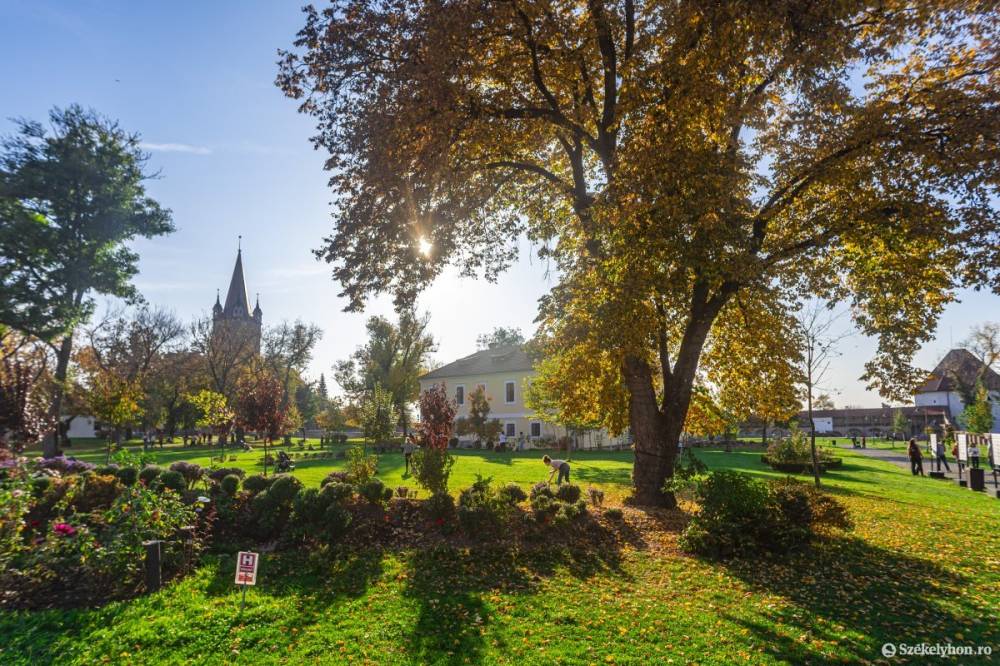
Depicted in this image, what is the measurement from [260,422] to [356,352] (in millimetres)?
37738

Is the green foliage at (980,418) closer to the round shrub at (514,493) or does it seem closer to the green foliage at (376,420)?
the green foliage at (376,420)

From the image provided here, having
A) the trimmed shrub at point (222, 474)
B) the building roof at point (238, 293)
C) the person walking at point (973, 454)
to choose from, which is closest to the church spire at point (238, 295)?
the building roof at point (238, 293)

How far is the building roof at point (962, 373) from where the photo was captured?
158 ft

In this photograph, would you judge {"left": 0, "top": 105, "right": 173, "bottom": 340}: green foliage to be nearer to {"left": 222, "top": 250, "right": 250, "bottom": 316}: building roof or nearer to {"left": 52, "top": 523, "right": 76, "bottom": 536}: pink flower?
{"left": 52, "top": 523, "right": 76, "bottom": 536}: pink flower

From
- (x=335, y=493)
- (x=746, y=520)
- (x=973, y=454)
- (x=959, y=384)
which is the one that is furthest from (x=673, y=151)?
(x=959, y=384)

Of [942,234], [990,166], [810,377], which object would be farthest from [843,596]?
[810,377]

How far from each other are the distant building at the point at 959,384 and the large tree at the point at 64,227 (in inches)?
2264

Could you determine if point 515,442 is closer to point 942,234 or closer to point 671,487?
point 671,487

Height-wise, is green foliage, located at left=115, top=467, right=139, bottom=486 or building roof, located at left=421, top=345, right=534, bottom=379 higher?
building roof, located at left=421, top=345, right=534, bottom=379

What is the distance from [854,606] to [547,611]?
3.92 m

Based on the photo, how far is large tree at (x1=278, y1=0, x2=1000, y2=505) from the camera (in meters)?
8.75

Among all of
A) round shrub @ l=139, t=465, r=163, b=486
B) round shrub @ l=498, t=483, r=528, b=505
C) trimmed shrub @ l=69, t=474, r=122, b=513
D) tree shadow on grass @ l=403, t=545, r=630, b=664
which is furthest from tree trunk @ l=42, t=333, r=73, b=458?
tree shadow on grass @ l=403, t=545, r=630, b=664

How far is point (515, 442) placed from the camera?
127ft

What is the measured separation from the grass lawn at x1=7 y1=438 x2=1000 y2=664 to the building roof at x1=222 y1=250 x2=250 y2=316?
84265 millimetres
